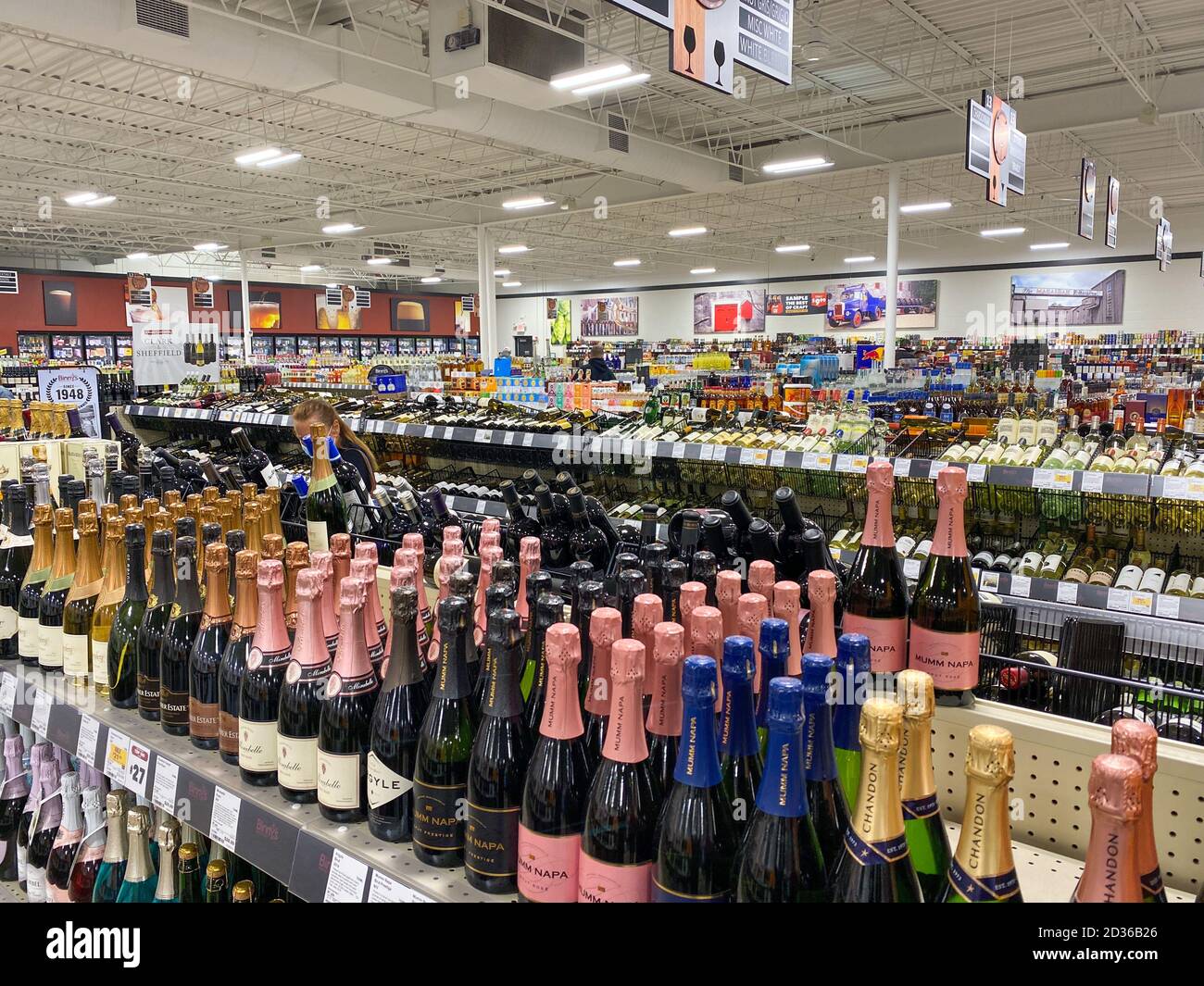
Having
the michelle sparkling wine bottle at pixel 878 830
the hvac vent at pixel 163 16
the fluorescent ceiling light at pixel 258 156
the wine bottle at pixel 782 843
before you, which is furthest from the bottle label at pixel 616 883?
the fluorescent ceiling light at pixel 258 156

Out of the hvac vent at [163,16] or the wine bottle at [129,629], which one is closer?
the wine bottle at [129,629]

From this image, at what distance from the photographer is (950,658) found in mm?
1282

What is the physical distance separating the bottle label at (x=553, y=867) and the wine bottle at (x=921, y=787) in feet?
1.26

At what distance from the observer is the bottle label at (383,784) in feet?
3.97

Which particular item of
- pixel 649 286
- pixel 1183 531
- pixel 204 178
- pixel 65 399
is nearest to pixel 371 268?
pixel 649 286

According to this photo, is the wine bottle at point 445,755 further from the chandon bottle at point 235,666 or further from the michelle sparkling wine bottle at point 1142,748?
the michelle sparkling wine bottle at point 1142,748

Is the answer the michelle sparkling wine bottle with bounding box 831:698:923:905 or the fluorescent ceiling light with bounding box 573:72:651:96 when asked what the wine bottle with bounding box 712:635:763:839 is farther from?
the fluorescent ceiling light with bounding box 573:72:651:96

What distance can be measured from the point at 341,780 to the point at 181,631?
577 mm

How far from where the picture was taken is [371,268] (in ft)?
90.4

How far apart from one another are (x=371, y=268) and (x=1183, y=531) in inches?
1057

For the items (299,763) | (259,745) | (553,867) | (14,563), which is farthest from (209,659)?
(14,563)

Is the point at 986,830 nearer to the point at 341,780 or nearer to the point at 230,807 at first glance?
the point at 341,780
